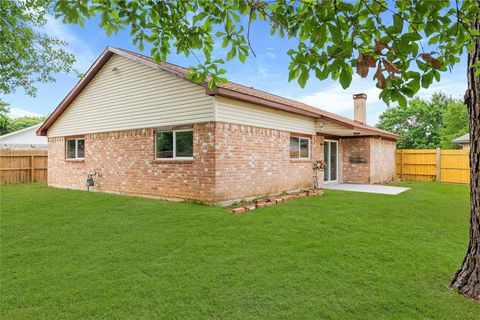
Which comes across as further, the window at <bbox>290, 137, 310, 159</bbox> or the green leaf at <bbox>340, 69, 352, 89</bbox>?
the window at <bbox>290, 137, 310, 159</bbox>

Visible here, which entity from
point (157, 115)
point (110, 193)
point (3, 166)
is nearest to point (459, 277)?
point (157, 115)

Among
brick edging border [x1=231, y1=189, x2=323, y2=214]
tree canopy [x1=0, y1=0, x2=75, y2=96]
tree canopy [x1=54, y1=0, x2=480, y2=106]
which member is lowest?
brick edging border [x1=231, y1=189, x2=323, y2=214]

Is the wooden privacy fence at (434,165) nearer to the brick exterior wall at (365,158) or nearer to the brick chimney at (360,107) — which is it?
the brick exterior wall at (365,158)

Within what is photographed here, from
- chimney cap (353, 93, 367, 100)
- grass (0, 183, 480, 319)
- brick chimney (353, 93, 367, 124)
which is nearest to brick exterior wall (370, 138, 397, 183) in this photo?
brick chimney (353, 93, 367, 124)

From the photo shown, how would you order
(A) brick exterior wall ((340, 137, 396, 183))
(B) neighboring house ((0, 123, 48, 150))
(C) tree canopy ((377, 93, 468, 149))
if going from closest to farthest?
(A) brick exterior wall ((340, 137, 396, 183))
(B) neighboring house ((0, 123, 48, 150))
(C) tree canopy ((377, 93, 468, 149))

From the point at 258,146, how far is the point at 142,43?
6.48 metres

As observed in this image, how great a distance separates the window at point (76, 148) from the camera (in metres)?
12.6

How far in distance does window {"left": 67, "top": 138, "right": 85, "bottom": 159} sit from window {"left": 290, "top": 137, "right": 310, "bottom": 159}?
8810mm

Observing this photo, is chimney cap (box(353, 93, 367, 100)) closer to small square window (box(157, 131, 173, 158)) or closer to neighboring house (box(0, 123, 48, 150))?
small square window (box(157, 131, 173, 158))

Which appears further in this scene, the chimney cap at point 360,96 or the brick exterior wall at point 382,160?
the chimney cap at point 360,96

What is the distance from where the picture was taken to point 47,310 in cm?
288

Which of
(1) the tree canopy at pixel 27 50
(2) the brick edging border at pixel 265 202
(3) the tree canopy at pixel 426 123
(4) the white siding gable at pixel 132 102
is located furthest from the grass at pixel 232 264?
(3) the tree canopy at pixel 426 123

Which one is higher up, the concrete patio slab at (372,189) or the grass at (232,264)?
the concrete patio slab at (372,189)

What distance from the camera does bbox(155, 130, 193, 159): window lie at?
28.6ft
